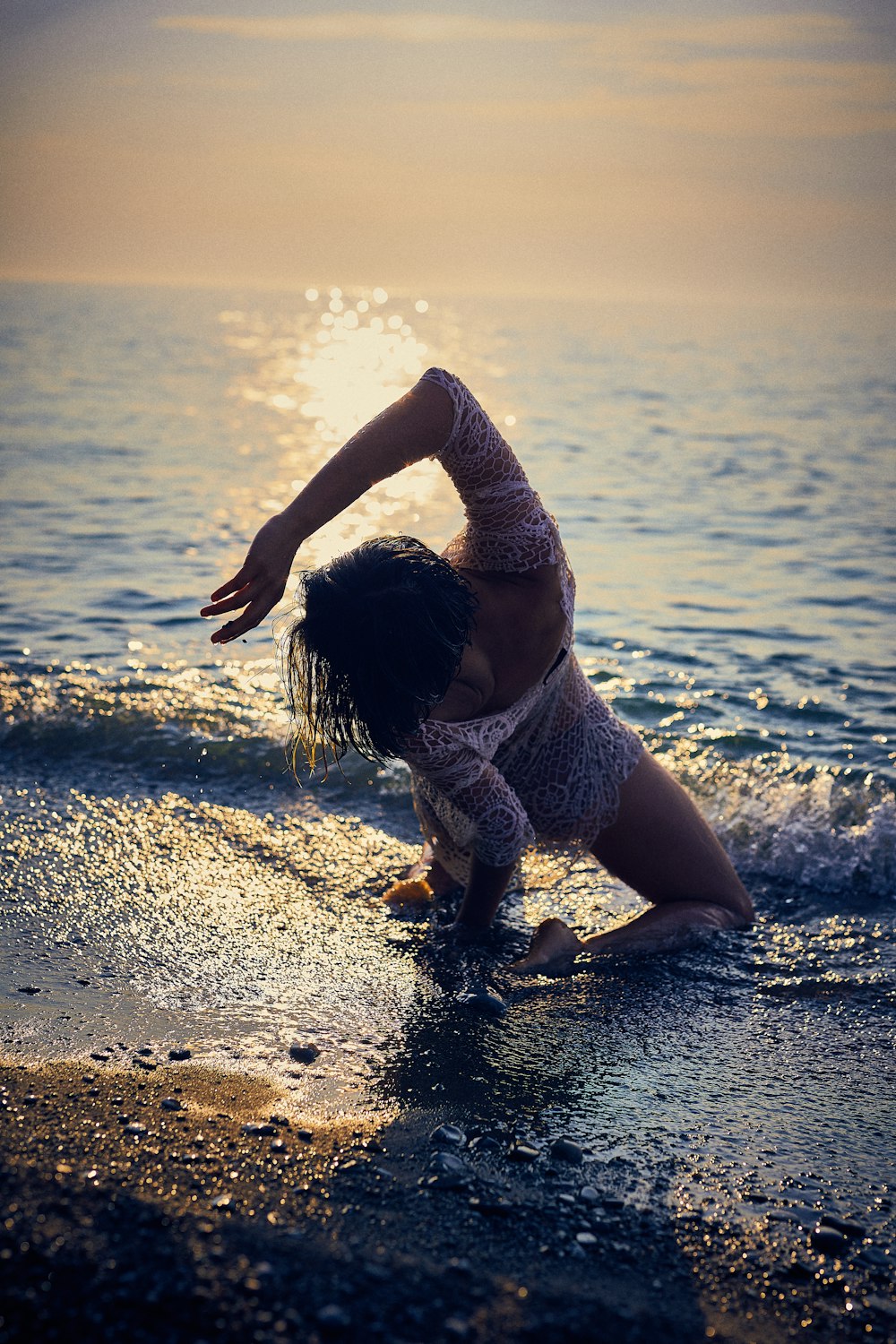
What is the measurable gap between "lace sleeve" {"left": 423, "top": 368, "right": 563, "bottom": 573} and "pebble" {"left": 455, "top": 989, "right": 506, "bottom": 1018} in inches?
49.2

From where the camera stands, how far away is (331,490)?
2.79 metres

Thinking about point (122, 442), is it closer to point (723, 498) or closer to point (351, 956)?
point (723, 498)

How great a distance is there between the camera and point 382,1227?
235 centimetres

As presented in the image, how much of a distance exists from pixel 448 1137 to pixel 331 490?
4.92 ft

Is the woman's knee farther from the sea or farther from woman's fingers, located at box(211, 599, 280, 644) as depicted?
woman's fingers, located at box(211, 599, 280, 644)

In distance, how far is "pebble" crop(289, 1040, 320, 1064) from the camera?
309cm

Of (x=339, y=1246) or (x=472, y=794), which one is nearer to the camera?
(x=339, y=1246)

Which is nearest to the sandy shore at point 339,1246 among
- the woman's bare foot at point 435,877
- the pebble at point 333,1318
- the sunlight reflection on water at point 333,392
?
the pebble at point 333,1318

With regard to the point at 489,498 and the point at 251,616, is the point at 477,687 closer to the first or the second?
the point at 489,498

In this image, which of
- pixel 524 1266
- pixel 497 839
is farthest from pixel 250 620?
pixel 524 1266

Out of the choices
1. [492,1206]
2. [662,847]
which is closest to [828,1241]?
[492,1206]

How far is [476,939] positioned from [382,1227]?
1.62 m

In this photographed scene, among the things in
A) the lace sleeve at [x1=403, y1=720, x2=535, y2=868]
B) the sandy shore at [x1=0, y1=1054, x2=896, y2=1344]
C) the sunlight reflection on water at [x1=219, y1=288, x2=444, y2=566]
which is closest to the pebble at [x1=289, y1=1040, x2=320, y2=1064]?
the sandy shore at [x1=0, y1=1054, x2=896, y2=1344]

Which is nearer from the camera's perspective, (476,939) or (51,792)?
(476,939)
